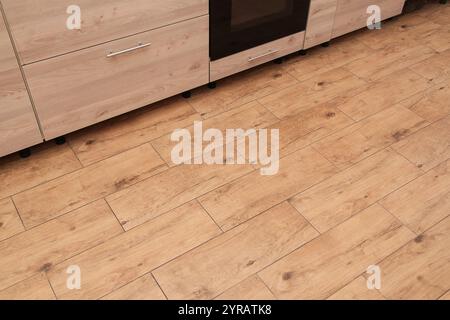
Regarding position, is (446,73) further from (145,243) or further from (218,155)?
(145,243)

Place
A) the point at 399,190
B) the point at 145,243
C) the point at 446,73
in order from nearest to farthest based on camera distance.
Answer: the point at 145,243 → the point at 399,190 → the point at 446,73

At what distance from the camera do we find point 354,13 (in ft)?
7.77

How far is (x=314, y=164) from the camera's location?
69.1 inches

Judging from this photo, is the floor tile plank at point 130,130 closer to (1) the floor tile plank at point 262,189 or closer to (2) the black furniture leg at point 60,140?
(2) the black furniture leg at point 60,140

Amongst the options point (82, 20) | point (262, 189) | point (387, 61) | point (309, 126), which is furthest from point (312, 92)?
point (82, 20)

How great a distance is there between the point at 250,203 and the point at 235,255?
235mm

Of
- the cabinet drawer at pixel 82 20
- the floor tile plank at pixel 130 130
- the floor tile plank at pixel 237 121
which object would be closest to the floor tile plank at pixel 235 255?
the floor tile plank at pixel 237 121

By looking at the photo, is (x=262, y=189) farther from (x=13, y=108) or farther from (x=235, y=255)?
(x=13, y=108)

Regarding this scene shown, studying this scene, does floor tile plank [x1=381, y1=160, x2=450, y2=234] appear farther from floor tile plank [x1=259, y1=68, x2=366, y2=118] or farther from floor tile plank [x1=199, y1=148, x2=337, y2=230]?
floor tile plank [x1=259, y1=68, x2=366, y2=118]

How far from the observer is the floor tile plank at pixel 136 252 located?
134 cm

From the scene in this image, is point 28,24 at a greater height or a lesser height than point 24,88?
greater

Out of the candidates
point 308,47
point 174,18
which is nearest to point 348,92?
point 308,47

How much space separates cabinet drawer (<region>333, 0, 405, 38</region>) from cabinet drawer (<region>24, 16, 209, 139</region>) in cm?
85

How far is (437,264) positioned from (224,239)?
2.35ft
